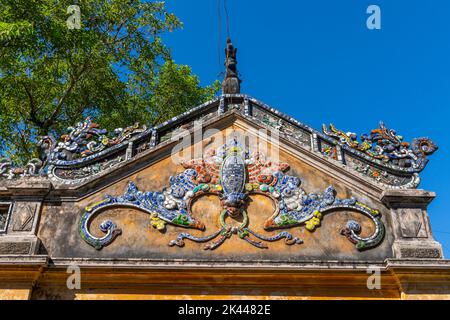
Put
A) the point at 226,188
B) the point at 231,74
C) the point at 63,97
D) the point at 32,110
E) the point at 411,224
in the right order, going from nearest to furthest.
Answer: the point at 411,224, the point at 226,188, the point at 231,74, the point at 32,110, the point at 63,97

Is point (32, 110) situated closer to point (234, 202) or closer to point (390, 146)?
point (234, 202)

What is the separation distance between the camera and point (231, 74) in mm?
9812

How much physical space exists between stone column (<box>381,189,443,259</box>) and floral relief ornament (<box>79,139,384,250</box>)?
288 millimetres

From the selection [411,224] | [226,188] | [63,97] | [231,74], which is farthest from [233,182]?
[63,97]

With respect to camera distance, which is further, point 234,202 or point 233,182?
point 233,182

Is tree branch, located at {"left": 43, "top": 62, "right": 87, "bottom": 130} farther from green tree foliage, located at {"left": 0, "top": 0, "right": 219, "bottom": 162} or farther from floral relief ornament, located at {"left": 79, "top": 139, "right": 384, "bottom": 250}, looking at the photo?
floral relief ornament, located at {"left": 79, "top": 139, "right": 384, "bottom": 250}

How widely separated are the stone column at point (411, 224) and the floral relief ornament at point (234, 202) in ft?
0.95

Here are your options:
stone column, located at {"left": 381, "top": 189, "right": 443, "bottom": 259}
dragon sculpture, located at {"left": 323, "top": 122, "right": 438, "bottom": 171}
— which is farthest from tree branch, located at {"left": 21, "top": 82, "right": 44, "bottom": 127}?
stone column, located at {"left": 381, "top": 189, "right": 443, "bottom": 259}

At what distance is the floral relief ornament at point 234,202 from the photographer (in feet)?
25.1

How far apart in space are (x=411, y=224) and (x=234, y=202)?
2.82 metres

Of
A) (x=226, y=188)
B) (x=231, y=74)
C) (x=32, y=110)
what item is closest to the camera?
(x=226, y=188)

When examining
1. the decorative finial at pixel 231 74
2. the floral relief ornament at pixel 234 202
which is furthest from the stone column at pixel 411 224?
the decorative finial at pixel 231 74

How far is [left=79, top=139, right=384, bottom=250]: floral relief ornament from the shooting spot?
7637mm

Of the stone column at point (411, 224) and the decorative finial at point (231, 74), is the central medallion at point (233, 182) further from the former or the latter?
the stone column at point (411, 224)
